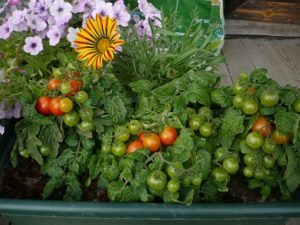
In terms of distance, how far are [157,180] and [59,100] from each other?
268 mm

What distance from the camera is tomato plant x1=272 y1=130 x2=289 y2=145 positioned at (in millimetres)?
824

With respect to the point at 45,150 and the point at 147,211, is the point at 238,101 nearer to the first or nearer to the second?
the point at 147,211

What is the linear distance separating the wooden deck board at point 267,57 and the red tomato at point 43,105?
1567 millimetres

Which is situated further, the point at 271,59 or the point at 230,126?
the point at 271,59

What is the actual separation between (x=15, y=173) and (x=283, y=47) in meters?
2.14

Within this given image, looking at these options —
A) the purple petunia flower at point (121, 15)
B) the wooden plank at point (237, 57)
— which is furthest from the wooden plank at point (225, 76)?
the purple petunia flower at point (121, 15)

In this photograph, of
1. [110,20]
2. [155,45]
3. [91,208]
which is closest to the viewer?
[91,208]

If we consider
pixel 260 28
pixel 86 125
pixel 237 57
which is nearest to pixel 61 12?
pixel 86 125

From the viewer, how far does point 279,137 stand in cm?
83

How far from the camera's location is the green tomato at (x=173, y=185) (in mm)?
772

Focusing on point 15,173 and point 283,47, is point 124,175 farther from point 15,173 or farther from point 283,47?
point 283,47

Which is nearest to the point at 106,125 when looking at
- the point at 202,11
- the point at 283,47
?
the point at 202,11

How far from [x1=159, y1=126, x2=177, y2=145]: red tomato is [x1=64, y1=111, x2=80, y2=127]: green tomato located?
0.18 metres

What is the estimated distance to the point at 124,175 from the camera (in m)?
0.83
